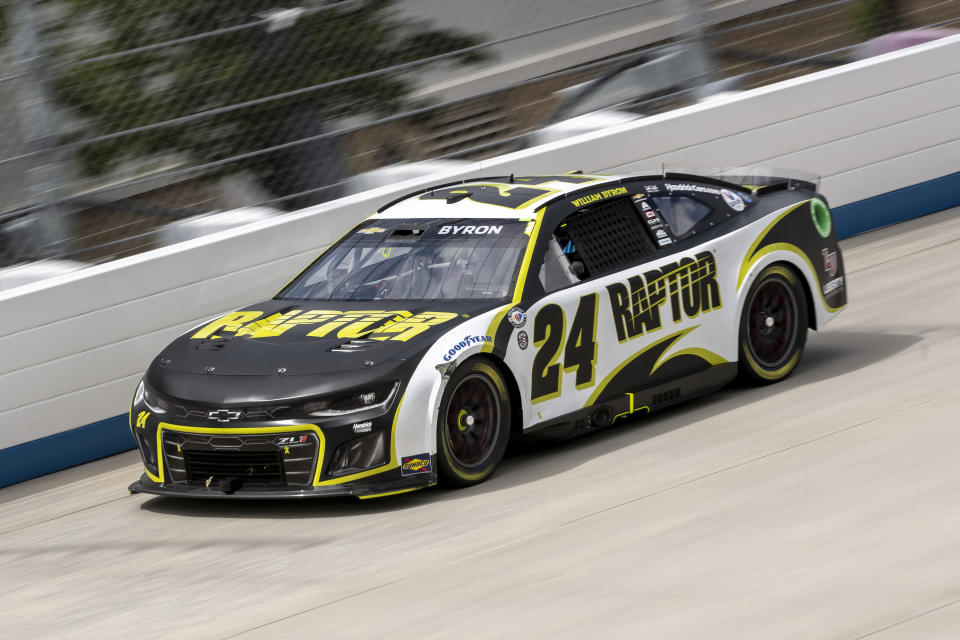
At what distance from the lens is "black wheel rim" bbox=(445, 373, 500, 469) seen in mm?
6973

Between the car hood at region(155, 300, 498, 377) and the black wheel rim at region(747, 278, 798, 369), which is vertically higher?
the car hood at region(155, 300, 498, 377)

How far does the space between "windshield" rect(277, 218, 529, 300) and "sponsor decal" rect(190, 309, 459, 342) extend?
0.28 metres

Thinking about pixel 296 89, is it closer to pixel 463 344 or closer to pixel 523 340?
pixel 523 340

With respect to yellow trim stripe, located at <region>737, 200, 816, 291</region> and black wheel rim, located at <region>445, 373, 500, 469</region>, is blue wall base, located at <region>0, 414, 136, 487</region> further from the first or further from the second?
yellow trim stripe, located at <region>737, 200, 816, 291</region>

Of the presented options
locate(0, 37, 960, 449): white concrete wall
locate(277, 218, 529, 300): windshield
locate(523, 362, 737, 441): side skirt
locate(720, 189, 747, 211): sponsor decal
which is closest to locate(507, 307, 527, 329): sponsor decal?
locate(277, 218, 529, 300): windshield

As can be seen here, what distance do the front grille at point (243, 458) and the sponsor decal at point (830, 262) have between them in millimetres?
3591

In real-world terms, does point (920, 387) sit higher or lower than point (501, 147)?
lower

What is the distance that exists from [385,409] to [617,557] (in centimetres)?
141

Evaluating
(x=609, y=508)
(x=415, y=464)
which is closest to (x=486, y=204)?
(x=415, y=464)

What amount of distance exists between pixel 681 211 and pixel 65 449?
383 cm

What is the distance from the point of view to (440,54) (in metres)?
10.9

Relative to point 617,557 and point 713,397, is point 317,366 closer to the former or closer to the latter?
point 617,557

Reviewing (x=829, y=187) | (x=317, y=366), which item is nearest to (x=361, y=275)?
(x=317, y=366)

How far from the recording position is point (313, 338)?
714 cm
